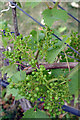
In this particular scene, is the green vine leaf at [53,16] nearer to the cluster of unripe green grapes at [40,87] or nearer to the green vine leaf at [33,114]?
the cluster of unripe green grapes at [40,87]

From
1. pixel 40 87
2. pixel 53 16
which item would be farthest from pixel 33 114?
pixel 53 16

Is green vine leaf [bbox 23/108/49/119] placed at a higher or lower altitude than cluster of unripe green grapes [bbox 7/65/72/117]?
lower

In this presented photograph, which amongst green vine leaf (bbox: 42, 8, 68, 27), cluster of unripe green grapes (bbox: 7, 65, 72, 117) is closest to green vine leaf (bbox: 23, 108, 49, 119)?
cluster of unripe green grapes (bbox: 7, 65, 72, 117)

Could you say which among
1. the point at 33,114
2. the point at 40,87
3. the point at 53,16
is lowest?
the point at 33,114

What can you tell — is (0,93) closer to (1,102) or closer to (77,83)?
(1,102)

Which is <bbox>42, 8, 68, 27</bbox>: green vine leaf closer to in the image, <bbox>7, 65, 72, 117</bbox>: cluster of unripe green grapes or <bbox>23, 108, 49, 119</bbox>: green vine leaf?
<bbox>7, 65, 72, 117</bbox>: cluster of unripe green grapes

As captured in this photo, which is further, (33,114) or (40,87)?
(33,114)

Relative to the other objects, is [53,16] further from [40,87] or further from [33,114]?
[33,114]

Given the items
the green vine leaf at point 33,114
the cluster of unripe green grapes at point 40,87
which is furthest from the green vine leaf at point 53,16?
the green vine leaf at point 33,114

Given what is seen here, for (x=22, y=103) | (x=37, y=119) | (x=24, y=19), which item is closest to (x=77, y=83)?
(x=37, y=119)

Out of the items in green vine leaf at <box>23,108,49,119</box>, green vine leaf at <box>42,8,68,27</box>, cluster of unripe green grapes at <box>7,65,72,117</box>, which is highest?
green vine leaf at <box>42,8,68,27</box>

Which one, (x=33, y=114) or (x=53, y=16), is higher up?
(x=53, y=16)
